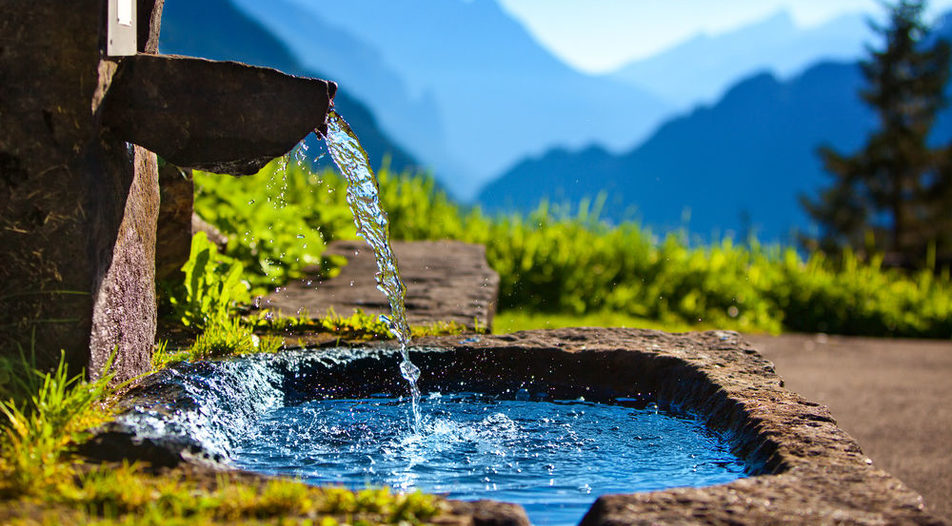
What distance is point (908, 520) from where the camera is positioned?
1.81 meters

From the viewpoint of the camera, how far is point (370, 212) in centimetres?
372

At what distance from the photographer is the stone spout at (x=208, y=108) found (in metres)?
2.70

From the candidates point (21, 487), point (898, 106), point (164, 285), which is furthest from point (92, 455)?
point (898, 106)

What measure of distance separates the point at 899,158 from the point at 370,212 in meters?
19.5

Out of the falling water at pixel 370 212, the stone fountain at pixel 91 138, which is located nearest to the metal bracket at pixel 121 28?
the stone fountain at pixel 91 138

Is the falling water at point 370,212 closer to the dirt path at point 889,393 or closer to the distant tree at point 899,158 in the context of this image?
the dirt path at point 889,393

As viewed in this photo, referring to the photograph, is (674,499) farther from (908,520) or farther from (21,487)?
(21,487)

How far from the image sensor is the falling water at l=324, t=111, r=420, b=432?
3266mm

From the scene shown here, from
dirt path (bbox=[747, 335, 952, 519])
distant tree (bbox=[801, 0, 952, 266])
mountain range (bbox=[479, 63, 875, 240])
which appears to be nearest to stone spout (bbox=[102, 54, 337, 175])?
dirt path (bbox=[747, 335, 952, 519])

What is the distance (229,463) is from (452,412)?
98 centimetres

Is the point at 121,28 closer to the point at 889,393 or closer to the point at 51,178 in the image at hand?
the point at 51,178

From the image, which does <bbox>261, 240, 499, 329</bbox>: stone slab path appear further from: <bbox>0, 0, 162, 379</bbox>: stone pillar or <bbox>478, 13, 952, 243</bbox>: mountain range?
<bbox>478, 13, 952, 243</bbox>: mountain range

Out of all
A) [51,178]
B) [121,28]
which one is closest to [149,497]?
[51,178]

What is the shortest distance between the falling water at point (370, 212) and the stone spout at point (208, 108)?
0.93ft
